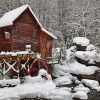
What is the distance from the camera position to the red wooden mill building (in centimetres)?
3052

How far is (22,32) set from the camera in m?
31.2

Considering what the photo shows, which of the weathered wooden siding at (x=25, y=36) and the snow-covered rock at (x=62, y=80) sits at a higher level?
the weathered wooden siding at (x=25, y=36)

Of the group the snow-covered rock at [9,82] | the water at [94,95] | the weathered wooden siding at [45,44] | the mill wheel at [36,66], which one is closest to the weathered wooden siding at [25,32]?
the weathered wooden siding at [45,44]

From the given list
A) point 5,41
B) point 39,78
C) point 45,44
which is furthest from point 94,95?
point 5,41

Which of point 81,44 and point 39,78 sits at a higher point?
point 81,44

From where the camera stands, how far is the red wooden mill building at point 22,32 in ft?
100

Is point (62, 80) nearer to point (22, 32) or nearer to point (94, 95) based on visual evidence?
point (94, 95)

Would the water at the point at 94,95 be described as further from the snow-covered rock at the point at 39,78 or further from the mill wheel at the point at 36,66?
the mill wheel at the point at 36,66

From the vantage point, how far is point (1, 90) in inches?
798

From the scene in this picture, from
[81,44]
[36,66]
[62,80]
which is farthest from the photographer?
[81,44]

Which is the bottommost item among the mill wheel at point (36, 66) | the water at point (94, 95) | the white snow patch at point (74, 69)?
the water at point (94, 95)

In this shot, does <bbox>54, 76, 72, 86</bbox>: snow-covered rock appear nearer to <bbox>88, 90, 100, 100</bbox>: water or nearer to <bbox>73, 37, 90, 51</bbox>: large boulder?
<bbox>88, 90, 100, 100</bbox>: water

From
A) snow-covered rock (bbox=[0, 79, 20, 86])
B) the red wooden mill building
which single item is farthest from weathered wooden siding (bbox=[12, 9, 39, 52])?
snow-covered rock (bbox=[0, 79, 20, 86])

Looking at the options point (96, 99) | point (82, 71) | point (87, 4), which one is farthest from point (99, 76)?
point (87, 4)
